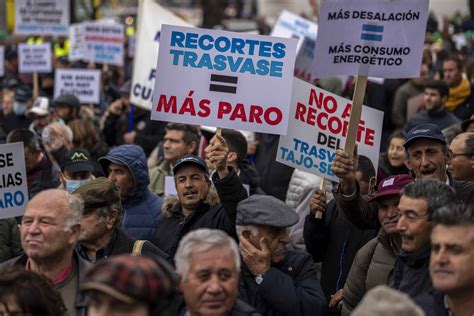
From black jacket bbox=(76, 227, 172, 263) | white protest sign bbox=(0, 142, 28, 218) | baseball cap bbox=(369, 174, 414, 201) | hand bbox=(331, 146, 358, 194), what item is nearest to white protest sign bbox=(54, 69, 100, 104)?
white protest sign bbox=(0, 142, 28, 218)

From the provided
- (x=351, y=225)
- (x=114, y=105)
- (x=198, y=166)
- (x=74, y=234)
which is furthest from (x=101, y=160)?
(x=114, y=105)

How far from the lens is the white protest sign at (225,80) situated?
7375 millimetres

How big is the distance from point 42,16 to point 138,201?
35.0 ft

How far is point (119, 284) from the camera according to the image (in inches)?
144

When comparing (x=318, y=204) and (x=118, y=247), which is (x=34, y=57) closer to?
(x=318, y=204)

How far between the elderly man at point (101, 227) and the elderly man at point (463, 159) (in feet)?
7.37

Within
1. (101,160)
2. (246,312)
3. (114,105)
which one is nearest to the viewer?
(246,312)

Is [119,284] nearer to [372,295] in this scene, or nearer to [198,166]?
[372,295]

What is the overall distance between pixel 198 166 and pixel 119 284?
3.81 meters

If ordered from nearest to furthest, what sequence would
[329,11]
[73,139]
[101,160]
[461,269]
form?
[461,269]
[329,11]
[101,160]
[73,139]

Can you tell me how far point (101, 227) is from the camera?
642cm

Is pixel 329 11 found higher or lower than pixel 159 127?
higher

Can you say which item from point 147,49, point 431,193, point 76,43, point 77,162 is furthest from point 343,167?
point 76,43

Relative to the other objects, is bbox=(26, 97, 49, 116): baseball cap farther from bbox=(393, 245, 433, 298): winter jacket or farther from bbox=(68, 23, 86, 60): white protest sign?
bbox=(393, 245, 433, 298): winter jacket
